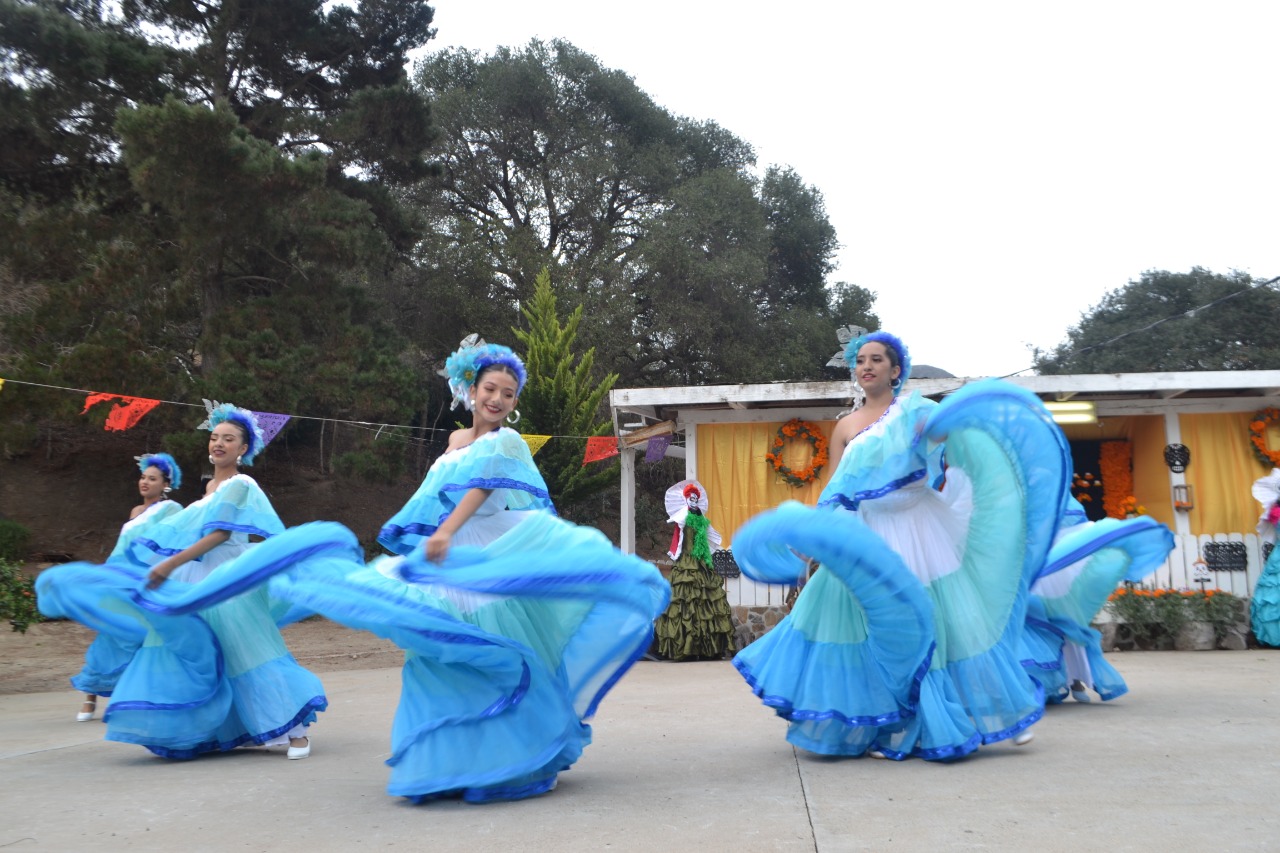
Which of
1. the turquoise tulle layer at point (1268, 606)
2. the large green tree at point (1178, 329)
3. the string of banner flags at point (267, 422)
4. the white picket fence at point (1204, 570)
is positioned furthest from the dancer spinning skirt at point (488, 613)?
the large green tree at point (1178, 329)

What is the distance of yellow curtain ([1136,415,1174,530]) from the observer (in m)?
12.1

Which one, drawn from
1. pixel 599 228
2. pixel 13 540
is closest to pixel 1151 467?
pixel 13 540

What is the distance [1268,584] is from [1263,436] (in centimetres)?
196

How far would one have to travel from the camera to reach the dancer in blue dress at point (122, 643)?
6105mm

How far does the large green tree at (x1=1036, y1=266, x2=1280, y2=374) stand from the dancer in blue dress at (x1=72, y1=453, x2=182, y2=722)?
1034 inches

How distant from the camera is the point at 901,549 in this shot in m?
4.55

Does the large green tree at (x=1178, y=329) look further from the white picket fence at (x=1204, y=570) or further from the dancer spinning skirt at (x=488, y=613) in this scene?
the dancer spinning skirt at (x=488, y=613)

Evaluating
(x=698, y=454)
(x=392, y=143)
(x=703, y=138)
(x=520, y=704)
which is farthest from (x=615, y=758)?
(x=703, y=138)

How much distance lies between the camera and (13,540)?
16.9 m

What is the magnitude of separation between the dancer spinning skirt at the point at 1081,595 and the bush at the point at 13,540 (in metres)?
16.2

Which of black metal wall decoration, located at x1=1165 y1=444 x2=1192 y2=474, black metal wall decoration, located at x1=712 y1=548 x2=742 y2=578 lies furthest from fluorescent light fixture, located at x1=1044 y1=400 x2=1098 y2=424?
black metal wall decoration, located at x1=712 y1=548 x2=742 y2=578

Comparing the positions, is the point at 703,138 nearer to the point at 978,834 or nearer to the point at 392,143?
the point at 392,143

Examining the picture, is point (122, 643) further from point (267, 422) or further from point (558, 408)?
point (558, 408)

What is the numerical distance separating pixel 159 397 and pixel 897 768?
1541cm
